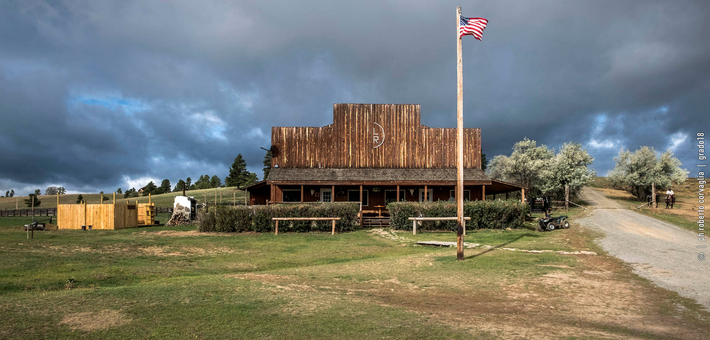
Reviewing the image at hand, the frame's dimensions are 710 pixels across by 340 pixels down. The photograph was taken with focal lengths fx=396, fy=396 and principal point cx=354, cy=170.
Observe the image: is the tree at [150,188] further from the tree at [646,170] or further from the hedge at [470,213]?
the tree at [646,170]

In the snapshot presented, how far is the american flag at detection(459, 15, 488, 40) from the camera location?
40.7 ft

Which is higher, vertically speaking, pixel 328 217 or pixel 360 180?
pixel 360 180

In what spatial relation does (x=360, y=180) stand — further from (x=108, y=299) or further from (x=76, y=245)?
(x=108, y=299)

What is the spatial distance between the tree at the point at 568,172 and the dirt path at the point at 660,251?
2164 cm

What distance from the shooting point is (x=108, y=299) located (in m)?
6.36

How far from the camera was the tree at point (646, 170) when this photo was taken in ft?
137

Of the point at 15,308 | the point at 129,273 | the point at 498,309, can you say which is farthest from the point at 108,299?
the point at 498,309

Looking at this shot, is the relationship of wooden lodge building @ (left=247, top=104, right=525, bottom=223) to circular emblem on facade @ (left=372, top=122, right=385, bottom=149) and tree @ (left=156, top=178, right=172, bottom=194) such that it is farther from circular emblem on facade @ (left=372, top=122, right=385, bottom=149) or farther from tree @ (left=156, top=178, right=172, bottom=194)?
tree @ (left=156, top=178, right=172, bottom=194)

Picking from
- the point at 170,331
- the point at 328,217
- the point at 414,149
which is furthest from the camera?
the point at 414,149

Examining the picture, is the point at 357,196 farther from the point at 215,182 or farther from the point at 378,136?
the point at 215,182

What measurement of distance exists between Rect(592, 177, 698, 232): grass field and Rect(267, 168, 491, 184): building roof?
11.1 m

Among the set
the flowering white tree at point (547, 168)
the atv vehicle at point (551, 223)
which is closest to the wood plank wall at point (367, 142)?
the atv vehicle at point (551, 223)

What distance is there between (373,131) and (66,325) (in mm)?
28702

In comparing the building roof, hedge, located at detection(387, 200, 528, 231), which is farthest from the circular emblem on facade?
hedge, located at detection(387, 200, 528, 231)
